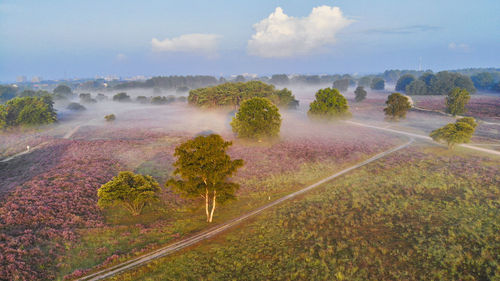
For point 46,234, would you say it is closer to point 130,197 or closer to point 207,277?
point 130,197

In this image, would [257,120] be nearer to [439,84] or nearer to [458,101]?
[458,101]

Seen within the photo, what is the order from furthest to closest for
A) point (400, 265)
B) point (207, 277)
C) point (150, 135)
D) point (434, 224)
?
point (150, 135) → point (434, 224) → point (400, 265) → point (207, 277)

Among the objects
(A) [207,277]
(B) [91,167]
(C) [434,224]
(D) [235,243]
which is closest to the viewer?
(A) [207,277]

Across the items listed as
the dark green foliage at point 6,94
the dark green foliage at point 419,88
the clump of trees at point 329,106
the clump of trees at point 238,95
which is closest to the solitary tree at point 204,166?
the clump of trees at point 329,106

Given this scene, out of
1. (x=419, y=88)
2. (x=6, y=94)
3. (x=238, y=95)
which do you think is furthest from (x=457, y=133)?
(x=6, y=94)

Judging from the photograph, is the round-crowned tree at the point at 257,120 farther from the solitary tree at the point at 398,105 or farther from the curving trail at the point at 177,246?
the solitary tree at the point at 398,105

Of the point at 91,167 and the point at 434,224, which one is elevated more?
the point at 91,167

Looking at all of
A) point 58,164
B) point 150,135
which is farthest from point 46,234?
point 150,135

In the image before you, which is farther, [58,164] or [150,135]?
[150,135]
